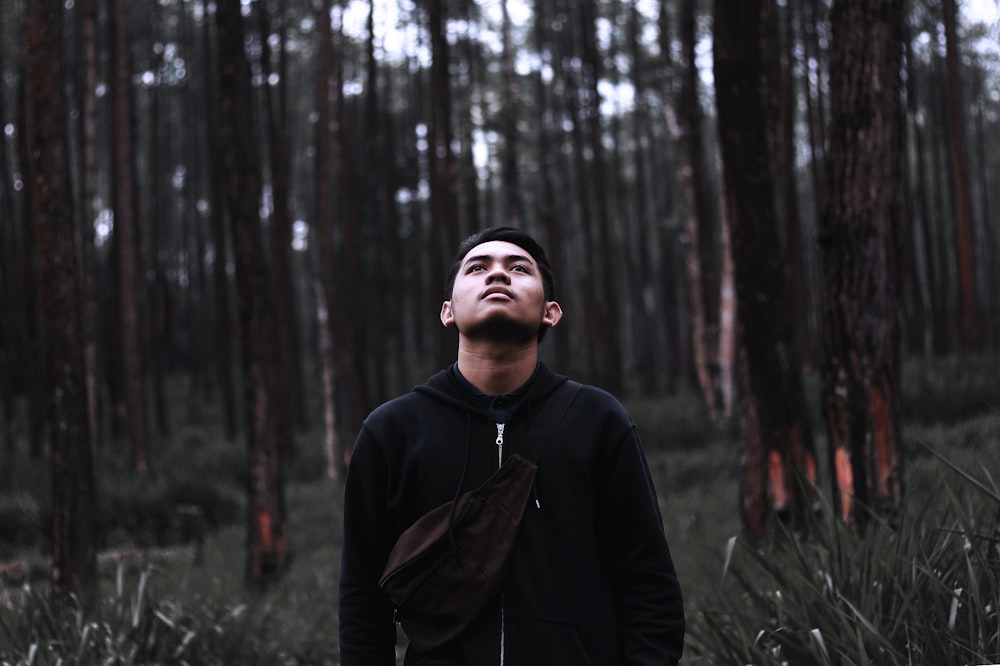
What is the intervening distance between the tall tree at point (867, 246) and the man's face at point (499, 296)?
3.76 m

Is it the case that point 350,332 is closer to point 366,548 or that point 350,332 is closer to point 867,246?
point 867,246

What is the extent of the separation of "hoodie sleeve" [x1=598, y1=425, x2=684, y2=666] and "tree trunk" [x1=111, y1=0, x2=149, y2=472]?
15.4m

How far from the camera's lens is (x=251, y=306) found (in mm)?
9055

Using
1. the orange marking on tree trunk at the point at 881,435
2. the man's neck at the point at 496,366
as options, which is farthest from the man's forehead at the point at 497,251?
the orange marking on tree trunk at the point at 881,435

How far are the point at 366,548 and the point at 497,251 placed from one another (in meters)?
0.82

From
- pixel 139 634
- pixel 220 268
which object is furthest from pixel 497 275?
pixel 220 268

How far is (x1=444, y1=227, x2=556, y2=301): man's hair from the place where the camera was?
2502mm

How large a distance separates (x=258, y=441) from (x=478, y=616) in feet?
23.3

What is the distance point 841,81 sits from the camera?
5738 mm

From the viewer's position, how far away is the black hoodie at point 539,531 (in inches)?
89.4

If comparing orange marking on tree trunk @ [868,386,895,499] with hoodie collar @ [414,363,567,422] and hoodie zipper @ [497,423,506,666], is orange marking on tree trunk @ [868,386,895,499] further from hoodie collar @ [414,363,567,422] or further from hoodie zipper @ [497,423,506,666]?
hoodie zipper @ [497,423,506,666]

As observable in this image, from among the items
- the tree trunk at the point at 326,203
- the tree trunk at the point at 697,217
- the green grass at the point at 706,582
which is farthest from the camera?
the tree trunk at the point at 326,203

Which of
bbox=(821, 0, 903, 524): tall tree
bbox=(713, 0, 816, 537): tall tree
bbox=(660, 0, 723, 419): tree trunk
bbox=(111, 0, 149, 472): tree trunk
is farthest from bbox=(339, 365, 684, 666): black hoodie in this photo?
bbox=(111, 0, 149, 472): tree trunk

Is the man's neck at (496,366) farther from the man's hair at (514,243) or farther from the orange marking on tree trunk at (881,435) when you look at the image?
the orange marking on tree trunk at (881,435)
